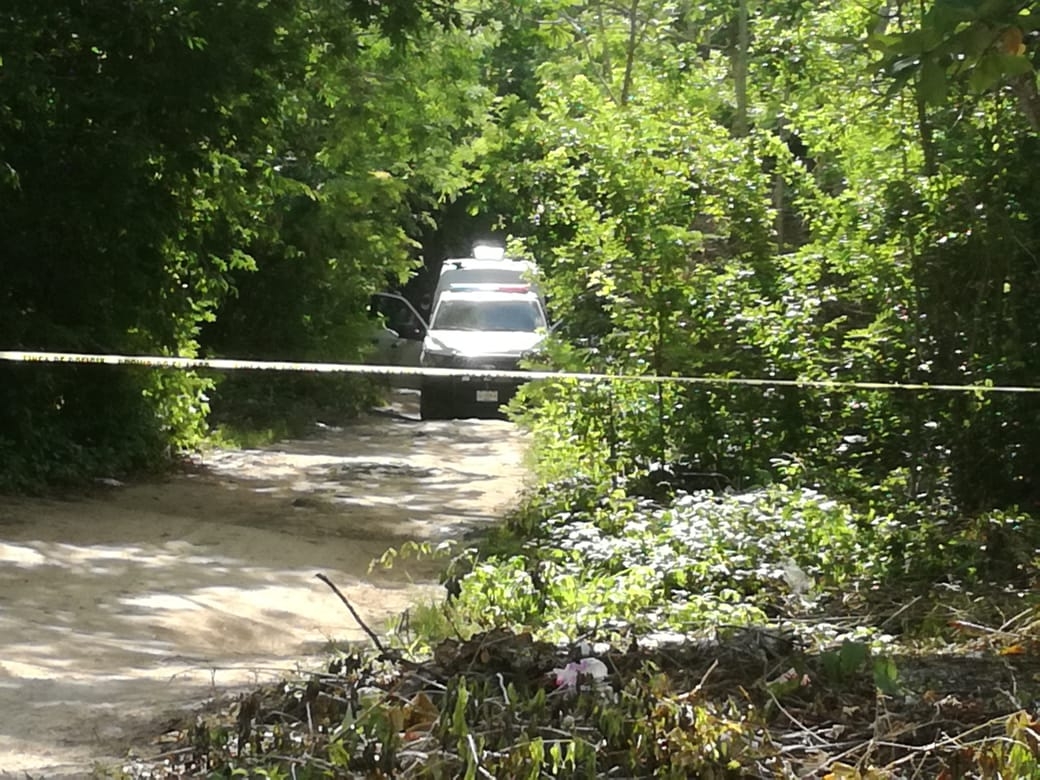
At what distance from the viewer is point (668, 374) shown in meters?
10.4

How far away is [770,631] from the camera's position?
5027mm

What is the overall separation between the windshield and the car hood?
0.21 m

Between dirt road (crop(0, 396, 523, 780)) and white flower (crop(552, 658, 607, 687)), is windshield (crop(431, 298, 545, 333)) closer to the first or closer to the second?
dirt road (crop(0, 396, 523, 780))

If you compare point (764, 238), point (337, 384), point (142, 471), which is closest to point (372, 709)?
point (764, 238)

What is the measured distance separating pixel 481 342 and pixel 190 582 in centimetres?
1160

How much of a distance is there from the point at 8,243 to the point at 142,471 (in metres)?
A: 2.44

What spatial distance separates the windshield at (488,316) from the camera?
1978cm

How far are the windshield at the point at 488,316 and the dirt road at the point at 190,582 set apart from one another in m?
5.37

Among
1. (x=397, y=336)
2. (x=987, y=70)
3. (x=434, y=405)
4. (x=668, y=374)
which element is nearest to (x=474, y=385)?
(x=434, y=405)

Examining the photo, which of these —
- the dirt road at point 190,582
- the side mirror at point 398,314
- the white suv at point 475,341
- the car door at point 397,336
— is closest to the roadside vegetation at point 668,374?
the dirt road at point 190,582

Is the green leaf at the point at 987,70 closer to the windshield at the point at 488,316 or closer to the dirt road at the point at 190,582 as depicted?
the dirt road at the point at 190,582

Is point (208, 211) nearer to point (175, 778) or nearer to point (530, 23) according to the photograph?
point (530, 23)

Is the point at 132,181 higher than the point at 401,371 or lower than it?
higher

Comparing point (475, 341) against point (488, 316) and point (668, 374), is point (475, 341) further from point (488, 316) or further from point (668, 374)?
point (668, 374)
